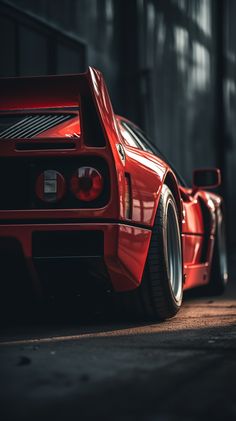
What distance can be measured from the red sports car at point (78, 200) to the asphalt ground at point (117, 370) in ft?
1.01

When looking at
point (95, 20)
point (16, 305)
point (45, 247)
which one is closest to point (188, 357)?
point (45, 247)

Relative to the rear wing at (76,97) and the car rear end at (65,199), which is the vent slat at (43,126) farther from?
the rear wing at (76,97)

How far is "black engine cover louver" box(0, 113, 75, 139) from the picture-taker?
492cm

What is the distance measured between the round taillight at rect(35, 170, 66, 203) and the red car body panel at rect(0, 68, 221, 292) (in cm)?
5

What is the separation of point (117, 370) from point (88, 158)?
147 centimetres

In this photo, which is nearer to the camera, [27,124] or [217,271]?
[27,124]

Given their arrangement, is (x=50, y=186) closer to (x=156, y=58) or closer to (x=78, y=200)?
(x=78, y=200)

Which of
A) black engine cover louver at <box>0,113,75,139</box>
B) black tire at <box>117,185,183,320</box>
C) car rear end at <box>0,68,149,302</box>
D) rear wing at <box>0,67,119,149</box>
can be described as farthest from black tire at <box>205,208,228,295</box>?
rear wing at <box>0,67,119,149</box>

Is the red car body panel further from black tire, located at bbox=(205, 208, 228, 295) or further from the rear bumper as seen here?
black tire, located at bbox=(205, 208, 228, 295)

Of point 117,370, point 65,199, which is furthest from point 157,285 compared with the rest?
point 117,370

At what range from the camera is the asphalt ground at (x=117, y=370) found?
2.90m

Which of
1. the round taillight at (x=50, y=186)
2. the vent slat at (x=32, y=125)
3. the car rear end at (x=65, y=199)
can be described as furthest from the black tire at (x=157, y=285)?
the vent slat at (x=32, y=125)

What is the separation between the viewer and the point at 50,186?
472cm

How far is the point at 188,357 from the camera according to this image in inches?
153
